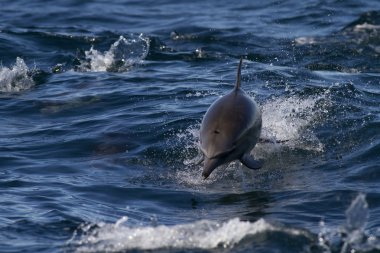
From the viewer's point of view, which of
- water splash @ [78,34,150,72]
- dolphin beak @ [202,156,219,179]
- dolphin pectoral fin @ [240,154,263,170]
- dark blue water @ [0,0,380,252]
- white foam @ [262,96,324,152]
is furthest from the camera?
water splash @ [78,34,150,72]

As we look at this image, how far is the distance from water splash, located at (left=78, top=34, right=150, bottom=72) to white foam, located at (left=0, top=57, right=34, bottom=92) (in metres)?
1.12

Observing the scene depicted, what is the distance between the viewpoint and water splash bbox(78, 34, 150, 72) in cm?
1694

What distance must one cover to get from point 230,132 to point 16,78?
23.7 feet

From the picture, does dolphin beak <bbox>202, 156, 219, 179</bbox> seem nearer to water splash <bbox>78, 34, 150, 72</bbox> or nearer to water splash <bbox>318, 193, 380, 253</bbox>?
water splash <bbox>318, 193, 380, 253</bbox>

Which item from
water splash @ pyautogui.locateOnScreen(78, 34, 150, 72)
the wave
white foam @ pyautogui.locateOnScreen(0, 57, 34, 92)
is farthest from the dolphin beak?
water splash @ pyautogui.locateOnScreen(78, 34, 150, 72)

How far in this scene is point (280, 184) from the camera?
34.9 ft

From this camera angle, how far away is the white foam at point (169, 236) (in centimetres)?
827

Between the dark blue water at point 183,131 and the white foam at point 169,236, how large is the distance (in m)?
0.02

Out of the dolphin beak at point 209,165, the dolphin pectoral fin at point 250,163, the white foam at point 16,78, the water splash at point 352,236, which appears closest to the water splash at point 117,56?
the white foam at point 16,78

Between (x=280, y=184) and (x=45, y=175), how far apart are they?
2.55 meters

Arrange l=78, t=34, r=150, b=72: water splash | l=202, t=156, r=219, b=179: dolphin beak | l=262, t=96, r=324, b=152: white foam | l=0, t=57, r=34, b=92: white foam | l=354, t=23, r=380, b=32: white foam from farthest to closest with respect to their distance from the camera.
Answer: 1. l=354, t=23, r=380, b=32: white foam
2. l=78, t=34, r=150, b=72: water splash
3. l=0, t=57, r=34, b=92: white foam
4. l=262, t=96, r=324, b=152: white foam
5. l=202, t=156, r=219, b=179: dolphin beak

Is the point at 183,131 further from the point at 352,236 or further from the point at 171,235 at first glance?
the point at 352,236

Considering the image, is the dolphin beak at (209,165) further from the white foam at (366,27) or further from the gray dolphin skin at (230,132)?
the white foam at (366,27)

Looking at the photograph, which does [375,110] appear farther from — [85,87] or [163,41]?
[163,41]
